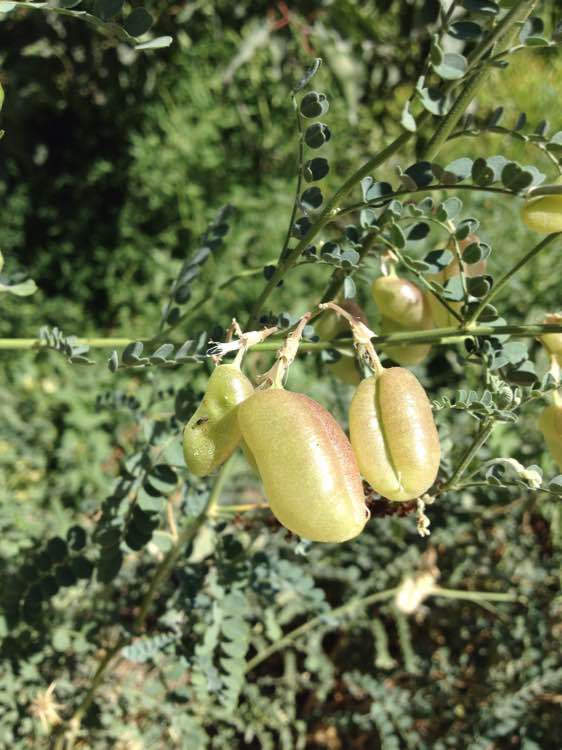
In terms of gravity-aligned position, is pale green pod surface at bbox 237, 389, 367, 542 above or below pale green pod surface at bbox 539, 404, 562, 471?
above

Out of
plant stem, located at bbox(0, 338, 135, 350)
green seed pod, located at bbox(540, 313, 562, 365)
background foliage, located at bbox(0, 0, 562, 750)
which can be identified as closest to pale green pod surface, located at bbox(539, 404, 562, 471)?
green seed pod, located at bbox(540, 313, 562, 365)

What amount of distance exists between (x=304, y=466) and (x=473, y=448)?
0.23 metres

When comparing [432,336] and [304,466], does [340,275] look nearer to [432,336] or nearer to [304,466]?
[432,336]

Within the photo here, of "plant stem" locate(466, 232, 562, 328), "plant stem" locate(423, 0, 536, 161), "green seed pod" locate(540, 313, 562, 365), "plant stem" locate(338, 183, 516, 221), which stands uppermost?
"plant stem" locate(423, 0, 536, 161)

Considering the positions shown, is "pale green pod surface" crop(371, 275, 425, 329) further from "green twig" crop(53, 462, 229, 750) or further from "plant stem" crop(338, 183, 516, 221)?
"green twig" crop(53, 462, 229, 750)

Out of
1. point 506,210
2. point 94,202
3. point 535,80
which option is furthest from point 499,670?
point 535,80

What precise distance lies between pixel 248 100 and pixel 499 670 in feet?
6.29

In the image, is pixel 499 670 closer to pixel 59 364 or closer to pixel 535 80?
pixel 59 364

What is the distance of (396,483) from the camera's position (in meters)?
0.54

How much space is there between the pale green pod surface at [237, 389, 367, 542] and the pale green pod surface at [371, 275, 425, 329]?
24 centimetres

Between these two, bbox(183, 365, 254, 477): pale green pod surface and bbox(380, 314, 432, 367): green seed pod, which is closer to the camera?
bbox(183, 365, 254, 477): pale green pod surface

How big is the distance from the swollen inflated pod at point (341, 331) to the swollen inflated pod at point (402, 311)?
25mm

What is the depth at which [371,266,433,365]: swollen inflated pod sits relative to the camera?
724 millimetres

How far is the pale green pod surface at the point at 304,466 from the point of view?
50 cm
